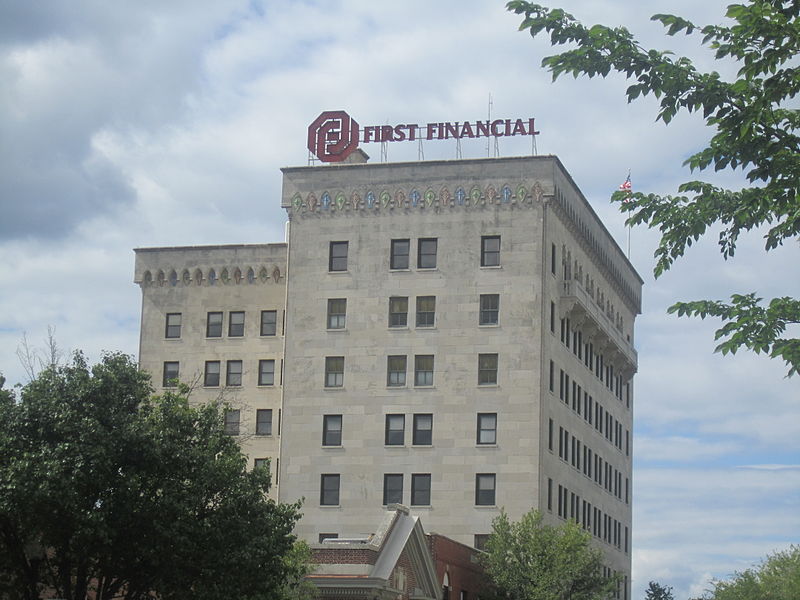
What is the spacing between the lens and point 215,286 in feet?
307

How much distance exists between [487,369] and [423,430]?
532 cm

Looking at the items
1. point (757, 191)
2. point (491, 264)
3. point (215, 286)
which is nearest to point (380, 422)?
point (491, 264)

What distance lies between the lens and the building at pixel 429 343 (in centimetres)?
8112

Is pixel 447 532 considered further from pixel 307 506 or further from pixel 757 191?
pixel 757 191

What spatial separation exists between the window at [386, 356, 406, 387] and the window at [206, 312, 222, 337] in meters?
15.0

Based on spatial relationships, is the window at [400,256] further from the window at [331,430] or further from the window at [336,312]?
the window at [331,430]

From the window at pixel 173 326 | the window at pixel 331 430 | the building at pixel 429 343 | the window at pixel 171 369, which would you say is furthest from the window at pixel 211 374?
the window at pixel 331 430

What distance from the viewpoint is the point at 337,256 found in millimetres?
85375

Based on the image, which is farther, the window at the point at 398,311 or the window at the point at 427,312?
the window at the point at 398,311

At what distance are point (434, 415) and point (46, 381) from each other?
40644 mm

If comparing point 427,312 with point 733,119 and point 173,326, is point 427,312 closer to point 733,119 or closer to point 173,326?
point 173,326

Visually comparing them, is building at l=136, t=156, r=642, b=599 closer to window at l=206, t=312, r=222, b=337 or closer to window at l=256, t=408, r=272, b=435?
window at l=256, t=408, r=272, b=435

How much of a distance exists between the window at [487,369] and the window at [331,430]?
905 cm

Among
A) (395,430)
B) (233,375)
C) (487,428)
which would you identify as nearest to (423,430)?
(395,430)
